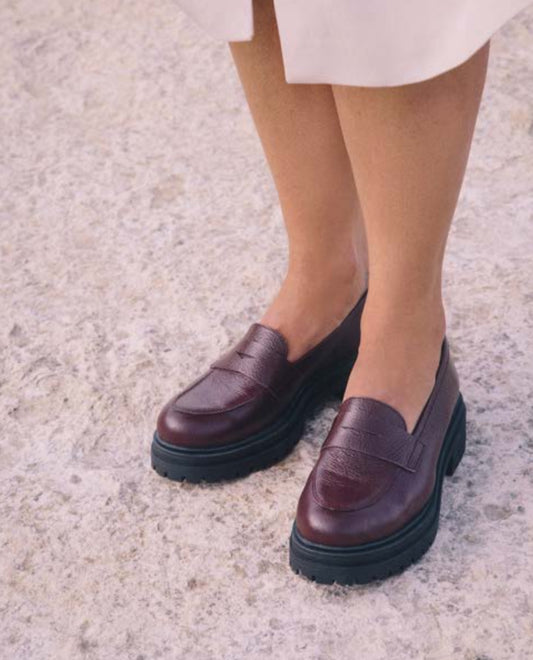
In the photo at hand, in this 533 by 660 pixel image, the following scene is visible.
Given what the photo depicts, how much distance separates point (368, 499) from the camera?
1.08m

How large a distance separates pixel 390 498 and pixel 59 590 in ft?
1.23

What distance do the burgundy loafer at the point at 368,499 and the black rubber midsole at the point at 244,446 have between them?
0.12 m

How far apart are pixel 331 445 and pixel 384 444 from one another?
57 millimetres

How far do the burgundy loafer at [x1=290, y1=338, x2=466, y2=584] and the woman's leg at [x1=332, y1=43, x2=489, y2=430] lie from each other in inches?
1.2

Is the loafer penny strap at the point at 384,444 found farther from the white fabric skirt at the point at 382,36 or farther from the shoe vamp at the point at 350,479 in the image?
the white fabric skirt at the point at 382,36

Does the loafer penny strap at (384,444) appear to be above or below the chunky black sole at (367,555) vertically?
above

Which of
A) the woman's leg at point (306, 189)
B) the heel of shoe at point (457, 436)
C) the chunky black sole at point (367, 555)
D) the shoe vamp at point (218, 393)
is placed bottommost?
the heel of shoe at point (457, 436)

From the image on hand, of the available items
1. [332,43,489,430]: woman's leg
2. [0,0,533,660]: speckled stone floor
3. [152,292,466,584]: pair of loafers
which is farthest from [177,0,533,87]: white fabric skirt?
[0,0,533,660]: speckled stone floor

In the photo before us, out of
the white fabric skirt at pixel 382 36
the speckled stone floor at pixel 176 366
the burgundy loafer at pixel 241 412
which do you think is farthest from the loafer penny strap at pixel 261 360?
the white fabric skirt at pixel 382 36

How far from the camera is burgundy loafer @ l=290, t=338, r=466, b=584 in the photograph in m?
1.07

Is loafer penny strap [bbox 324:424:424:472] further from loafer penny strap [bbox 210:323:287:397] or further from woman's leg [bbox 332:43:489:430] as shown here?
loafer penny strap [bbox 210:323:287:397]

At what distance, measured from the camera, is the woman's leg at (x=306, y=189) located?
113 cm

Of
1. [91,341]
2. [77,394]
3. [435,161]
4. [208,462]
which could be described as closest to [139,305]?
[91,341]

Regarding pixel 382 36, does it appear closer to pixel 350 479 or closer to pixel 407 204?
pixel 407 204
